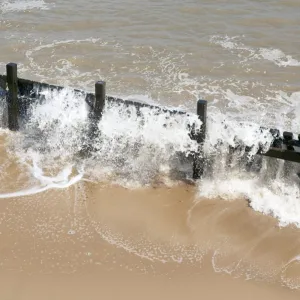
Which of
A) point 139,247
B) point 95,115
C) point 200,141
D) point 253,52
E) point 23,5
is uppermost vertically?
point 23,5

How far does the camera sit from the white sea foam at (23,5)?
20.8 metres

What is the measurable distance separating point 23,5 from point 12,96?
37.7 ft

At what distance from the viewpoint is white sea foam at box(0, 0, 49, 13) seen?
20766 millimetres

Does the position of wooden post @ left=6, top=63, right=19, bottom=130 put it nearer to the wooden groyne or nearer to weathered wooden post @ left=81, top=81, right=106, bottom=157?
the wooden groyne

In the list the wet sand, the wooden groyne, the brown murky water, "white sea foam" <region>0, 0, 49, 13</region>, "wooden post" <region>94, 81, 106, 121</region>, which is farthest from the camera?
"white sea foam" <region>0, 0, 49, 13</region>

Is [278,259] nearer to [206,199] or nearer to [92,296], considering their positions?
[206,199]

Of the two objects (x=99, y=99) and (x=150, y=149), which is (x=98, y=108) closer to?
(x=99, y=99)

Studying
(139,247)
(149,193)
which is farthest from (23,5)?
(139,247)

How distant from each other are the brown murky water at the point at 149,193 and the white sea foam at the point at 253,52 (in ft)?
0.31

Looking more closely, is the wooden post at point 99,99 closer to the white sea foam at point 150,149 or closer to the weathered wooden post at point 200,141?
the white sea foam at point 150,149

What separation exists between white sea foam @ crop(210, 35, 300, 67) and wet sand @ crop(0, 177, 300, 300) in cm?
765

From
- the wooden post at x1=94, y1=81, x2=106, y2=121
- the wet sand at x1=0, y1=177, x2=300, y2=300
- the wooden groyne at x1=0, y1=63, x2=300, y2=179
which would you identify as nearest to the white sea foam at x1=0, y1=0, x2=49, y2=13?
the wooden groyne at x1=0, y1=63, x2=300, y2=179

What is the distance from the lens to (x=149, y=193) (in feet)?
32.1

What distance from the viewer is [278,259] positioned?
27.1 feet
